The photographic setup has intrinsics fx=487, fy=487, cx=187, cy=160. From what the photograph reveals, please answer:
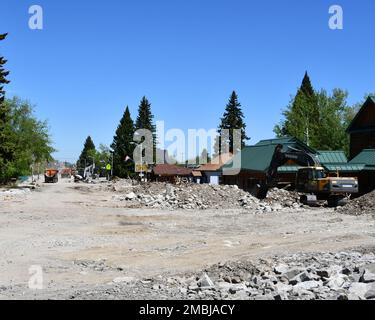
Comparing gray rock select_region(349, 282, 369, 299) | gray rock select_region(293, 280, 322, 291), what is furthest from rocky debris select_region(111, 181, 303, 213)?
gray rock select_region(349, 282, 369, 299)

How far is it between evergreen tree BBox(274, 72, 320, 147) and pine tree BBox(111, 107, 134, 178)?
111ft

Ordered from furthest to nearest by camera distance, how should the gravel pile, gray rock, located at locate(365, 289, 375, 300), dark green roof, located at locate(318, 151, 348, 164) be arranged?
dark green roof, located at locate(318, 151, 348, 164) → the gravel pile → gray rock, located at locate(365, 289, 375, 300)

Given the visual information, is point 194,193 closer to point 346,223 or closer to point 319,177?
point 319,177

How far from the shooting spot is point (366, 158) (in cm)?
3866

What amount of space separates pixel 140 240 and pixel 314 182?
45.1 feet

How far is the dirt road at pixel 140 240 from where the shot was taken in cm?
1240

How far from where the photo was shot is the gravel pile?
8.55 m

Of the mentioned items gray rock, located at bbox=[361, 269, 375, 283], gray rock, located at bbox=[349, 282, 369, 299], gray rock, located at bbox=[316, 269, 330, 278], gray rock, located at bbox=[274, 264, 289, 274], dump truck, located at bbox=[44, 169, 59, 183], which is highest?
dump truck, located at bbox=[44, 169, 59, 183]

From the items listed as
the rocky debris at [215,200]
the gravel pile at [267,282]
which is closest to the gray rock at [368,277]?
the gravel pile at [267,282]

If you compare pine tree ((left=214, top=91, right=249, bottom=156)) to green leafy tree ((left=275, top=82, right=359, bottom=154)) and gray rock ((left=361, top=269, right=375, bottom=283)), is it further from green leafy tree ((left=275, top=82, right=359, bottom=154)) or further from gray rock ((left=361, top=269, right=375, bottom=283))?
gray rock ((left=361, top=269, right=375, bottom=283))

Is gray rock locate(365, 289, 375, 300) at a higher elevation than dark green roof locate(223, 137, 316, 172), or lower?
lower

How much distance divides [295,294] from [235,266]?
2.91 metres

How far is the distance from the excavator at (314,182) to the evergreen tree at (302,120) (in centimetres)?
3668

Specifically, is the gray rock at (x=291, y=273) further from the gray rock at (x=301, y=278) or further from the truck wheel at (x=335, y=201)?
the truck wheel at (x=335, y=201)
